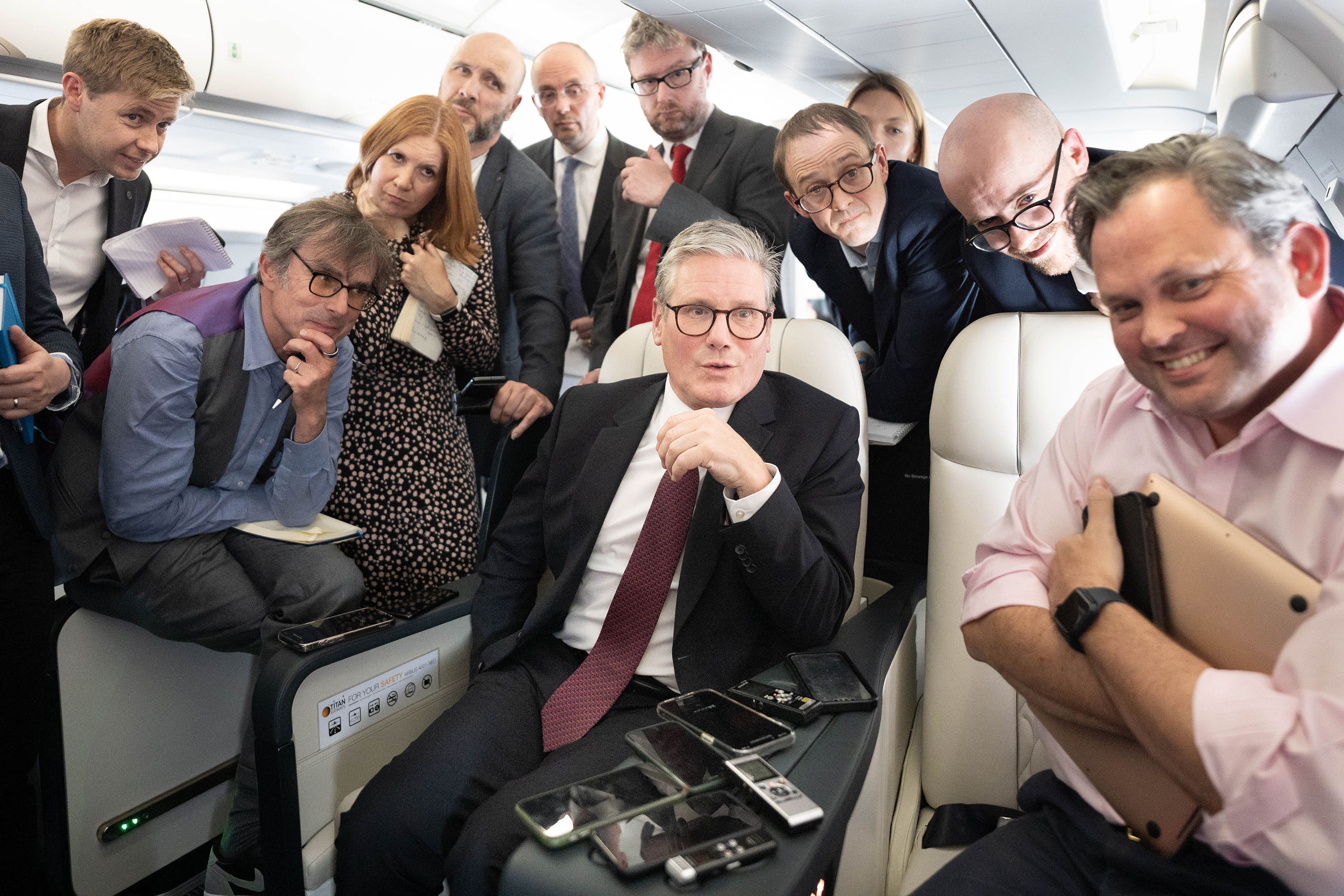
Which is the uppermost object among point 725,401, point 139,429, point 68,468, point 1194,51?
point 1194,51

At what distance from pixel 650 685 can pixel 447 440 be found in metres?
1.01

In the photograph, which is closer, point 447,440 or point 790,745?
point 790,745

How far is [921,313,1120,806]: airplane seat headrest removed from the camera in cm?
160

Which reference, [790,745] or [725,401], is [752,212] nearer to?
[725,401]

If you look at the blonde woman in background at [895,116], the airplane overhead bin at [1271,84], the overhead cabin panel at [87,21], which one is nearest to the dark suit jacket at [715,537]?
the airplane overhead bin at [1271,84]

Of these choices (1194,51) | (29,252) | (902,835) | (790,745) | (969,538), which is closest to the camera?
(790,745)

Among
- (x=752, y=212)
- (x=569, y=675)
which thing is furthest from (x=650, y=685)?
(x=752, y=212)

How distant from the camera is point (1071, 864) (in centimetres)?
121

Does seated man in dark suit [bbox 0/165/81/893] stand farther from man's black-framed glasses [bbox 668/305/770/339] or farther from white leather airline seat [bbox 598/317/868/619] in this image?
man's black-framed glasses [bbox 668/305/770/339]

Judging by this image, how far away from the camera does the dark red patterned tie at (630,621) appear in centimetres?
170

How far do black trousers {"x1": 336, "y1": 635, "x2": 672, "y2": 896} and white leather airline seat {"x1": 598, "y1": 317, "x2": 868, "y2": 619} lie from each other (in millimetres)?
703

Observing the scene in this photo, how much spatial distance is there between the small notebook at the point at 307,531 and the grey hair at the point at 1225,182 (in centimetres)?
173

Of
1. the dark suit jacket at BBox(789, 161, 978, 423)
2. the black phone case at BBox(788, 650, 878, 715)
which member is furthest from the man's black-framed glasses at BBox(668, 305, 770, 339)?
the black phone case at BBox(788, 650, 878, 715)

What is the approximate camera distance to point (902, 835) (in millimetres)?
1573
